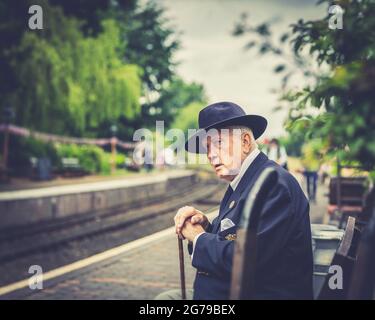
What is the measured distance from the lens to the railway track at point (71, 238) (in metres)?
8.56

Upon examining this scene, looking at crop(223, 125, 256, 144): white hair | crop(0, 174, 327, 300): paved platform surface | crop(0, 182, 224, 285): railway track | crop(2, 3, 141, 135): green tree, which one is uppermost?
crop(2, 3, 141, 135): green tree

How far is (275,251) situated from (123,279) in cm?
488

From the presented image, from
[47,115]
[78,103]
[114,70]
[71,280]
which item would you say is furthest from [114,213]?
[114,70]

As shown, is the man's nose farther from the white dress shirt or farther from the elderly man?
the white dress shirt

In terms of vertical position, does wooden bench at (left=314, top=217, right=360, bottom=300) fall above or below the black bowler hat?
below

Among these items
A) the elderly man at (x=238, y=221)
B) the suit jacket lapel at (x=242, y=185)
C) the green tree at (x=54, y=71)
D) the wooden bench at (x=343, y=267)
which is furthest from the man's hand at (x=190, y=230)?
the green tree at (x=54, y=71)

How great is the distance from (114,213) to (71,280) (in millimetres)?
9188

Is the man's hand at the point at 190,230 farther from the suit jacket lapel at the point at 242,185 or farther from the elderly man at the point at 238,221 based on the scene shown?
the suit jacket lapel at the point at 242,185

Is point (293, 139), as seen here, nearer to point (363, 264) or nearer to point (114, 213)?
point (363, 264)

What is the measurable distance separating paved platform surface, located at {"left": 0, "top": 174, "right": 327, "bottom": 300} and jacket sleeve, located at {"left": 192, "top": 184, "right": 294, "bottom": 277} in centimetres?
377

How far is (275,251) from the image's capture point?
1.75m

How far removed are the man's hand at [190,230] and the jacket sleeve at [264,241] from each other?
0.21 feet

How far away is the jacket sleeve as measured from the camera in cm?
173

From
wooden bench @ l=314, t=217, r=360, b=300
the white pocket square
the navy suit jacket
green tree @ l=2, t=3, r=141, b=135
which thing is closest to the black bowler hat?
the navy suit jacket
